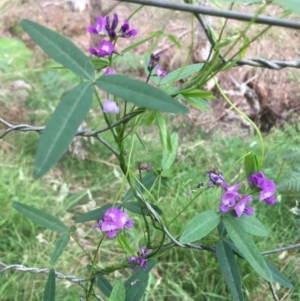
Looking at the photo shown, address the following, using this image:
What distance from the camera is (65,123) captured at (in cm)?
28

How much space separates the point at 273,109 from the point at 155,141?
772 millimetres

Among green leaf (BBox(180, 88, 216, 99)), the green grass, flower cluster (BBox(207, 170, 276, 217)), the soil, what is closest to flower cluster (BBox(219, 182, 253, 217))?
flower cluster (BBox(207, 170, 276, 217))

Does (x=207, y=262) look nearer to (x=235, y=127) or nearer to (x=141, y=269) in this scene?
(x=141, y=269)

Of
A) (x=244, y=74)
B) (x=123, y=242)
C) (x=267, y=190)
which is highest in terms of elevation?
(x=267, y=190)

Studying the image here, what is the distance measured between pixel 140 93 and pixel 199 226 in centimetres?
22

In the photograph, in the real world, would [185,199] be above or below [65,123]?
below

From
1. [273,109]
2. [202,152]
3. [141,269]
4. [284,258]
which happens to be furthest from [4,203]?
[273,109]

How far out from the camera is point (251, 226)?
479 millimetres

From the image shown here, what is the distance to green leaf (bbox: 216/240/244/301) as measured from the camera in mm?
504

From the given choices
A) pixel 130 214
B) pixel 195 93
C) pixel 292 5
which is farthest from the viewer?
pixel 130 214

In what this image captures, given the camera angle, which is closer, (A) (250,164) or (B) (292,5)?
(B) (292,5)

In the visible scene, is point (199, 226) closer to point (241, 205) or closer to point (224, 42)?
point (241, 205)

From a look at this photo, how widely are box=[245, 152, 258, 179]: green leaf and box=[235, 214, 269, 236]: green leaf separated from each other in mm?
47

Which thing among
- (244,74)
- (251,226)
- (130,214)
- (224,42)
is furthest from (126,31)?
(244,74)
